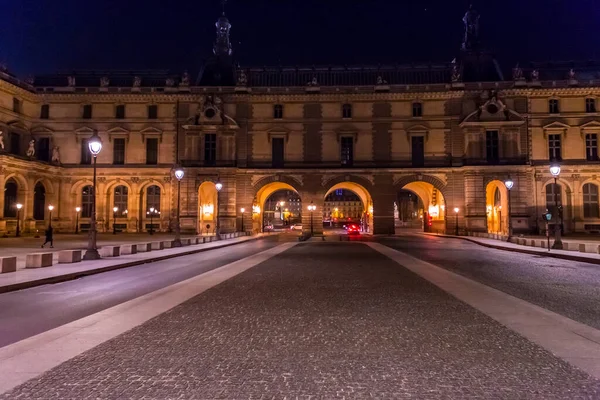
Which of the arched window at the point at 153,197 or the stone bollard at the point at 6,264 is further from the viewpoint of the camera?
the arched window at the point at 153,197

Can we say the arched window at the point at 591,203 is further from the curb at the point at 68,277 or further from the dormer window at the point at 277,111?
the curb at the point at 68,277

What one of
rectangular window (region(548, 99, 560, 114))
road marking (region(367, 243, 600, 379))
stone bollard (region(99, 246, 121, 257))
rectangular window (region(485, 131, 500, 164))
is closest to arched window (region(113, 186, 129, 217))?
stone bollard (region(99, 246, 121, 257))

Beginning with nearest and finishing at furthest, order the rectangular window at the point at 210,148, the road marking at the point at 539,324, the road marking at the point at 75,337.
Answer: the road marking at the point at 75,337 < the road marking at the point at 539,324 < the rectangular window at the point at 210,148

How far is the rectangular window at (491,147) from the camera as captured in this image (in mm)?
51097

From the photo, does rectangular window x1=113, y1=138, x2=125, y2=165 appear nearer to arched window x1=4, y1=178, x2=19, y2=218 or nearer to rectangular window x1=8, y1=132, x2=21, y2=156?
rectangular window x1=8, y1=132, x2=21, y2=156

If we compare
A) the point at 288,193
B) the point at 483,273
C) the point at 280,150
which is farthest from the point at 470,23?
the point at 288,193

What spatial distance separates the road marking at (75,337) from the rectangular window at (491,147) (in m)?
47.4

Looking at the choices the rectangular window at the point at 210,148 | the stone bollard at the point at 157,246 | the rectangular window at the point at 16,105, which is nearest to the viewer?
the stone bollard at the point at 157,246

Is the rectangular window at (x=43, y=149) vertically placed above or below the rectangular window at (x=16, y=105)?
below

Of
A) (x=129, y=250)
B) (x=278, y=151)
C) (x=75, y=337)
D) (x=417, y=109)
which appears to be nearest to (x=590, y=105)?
(x=417, y=109)

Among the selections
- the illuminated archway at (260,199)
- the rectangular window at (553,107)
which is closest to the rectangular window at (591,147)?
the rectangular window at (553,107)

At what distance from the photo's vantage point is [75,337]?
23.0 feet

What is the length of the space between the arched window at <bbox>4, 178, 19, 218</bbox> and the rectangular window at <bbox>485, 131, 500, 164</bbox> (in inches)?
2044

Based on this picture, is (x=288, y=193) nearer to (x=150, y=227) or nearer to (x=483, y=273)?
(x=150, y=227)
